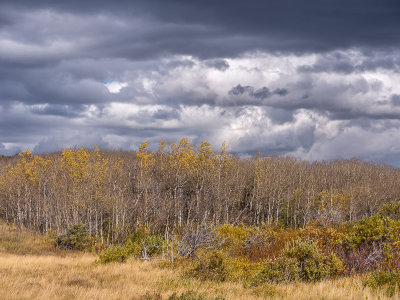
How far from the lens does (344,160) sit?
161250 mm

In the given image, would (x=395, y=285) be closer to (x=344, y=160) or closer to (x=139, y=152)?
(x=139, y=152)

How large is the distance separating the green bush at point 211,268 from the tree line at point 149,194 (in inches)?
1678

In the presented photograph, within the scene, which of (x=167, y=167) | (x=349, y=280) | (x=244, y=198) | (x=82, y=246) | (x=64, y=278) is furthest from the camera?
(x=244, y=198)

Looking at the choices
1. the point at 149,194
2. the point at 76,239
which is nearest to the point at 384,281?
the point at 76,239

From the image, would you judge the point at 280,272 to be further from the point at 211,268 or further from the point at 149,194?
the point at 149,194

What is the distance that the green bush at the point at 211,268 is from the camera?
1591 cm

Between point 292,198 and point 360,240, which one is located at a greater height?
point 360,240

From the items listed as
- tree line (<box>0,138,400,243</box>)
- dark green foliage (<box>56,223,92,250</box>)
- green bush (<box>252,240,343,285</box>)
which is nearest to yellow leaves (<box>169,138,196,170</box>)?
tree line (<box>0,138,400,243</box>)

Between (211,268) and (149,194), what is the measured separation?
57.3 metres

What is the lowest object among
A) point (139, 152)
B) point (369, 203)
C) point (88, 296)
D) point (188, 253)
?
point (369, 203)

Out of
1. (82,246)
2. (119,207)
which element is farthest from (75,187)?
(82,246)

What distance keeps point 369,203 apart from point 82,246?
59148 millimetres

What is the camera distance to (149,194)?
7281cm

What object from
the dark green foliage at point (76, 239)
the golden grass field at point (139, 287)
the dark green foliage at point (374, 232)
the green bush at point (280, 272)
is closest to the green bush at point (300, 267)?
the green bush at point (280, 272)
